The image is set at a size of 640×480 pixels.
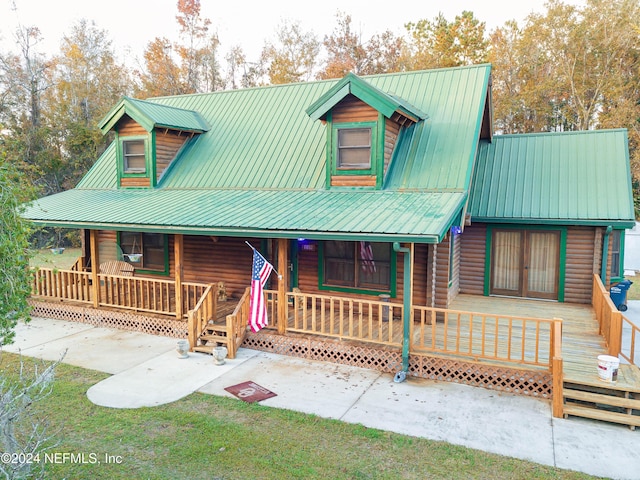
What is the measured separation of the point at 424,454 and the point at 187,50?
36768mm

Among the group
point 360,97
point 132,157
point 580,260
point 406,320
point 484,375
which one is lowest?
point 484,375

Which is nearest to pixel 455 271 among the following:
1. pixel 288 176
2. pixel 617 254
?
pixel 617 254

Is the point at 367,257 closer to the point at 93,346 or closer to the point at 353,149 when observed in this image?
the point at 353,149

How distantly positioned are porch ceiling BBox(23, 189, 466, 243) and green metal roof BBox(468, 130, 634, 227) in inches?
130

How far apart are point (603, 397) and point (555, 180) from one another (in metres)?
7.33

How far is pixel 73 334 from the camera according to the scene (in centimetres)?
1120

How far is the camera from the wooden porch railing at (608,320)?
7.74 meters

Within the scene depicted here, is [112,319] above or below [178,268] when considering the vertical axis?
below

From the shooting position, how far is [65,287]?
12.8 m

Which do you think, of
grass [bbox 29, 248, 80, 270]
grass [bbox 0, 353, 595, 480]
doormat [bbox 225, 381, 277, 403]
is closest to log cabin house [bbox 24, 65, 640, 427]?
doormat [bbox 225, 381, 277, 403]

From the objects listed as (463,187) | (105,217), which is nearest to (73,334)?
(105,217)

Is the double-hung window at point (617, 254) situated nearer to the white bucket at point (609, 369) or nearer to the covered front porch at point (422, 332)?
the covered front porch at point (422, 332)

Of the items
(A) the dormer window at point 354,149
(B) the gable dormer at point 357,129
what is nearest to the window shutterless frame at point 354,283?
(B) the gable dormer at point 357,129

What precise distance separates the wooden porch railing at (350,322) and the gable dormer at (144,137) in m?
5.74
